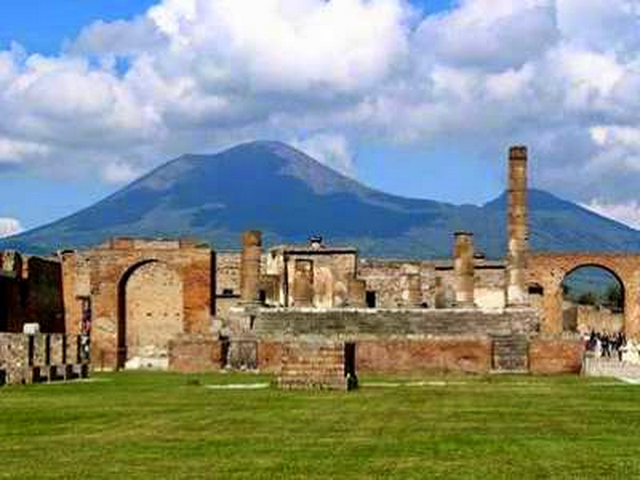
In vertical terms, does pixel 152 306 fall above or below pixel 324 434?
above

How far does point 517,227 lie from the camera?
50188 mm

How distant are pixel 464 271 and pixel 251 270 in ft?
23.7

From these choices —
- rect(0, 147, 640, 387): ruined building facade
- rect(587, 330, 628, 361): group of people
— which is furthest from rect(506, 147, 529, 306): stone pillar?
rect(587, 330, 628, 361): group of people

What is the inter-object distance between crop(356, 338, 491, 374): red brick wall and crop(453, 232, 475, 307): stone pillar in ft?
33.4

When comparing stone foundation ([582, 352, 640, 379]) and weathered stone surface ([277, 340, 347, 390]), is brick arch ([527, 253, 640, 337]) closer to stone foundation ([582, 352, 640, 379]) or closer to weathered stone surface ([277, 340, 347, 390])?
stone foundation ([582, 352, 640, 379])

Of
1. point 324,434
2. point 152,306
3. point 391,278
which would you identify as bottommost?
point 324,434

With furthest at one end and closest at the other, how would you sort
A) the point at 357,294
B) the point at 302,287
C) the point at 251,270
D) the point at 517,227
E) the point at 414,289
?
1. the point at 414,289
2. the point at 357,294
3. the point at 302,287
4. the point at 251,270
5. the point at 517,227

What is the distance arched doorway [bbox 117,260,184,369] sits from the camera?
58688mm

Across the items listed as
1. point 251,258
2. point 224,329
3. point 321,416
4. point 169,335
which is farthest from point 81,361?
point 321,416

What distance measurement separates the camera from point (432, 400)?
24.9 m

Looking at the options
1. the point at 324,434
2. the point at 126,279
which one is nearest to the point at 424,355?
the point at 126,279

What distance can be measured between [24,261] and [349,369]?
24.3 metres

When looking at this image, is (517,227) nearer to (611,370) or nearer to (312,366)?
(611,370)

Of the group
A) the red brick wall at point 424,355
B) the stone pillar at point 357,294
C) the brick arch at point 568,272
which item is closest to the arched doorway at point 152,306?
the stone pillar at point 357,294
